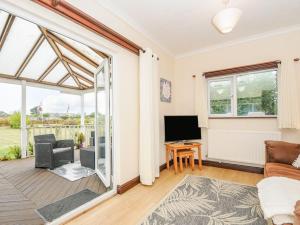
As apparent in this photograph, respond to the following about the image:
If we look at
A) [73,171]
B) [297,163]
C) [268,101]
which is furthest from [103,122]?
[268,101]

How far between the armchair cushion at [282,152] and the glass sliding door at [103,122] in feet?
7.77

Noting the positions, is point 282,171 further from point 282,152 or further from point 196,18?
point 196,18

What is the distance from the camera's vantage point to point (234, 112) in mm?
3494

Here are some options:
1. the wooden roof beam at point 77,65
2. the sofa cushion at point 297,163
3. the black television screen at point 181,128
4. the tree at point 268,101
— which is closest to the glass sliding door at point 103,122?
the black television screen at point 181,128

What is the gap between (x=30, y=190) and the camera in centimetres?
264

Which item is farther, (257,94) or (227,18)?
(257,94)

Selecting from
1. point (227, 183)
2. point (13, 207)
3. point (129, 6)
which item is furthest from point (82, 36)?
point (227, 183)

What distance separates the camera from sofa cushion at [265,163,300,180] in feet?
6.51

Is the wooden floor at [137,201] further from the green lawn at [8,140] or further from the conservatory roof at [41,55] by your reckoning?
the green lawn at [8,140]

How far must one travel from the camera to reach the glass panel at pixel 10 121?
4663mm

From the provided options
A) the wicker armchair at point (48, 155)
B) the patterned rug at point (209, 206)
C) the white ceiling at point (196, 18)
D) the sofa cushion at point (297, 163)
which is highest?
the white ceiling at point (196, 18)

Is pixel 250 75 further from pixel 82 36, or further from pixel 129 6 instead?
pixel 82 36

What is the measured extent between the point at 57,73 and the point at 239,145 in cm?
537

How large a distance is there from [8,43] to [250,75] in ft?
16.5
